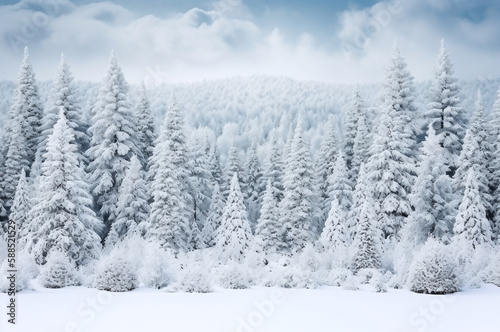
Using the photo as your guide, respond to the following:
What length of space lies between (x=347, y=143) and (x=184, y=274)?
3503 cm

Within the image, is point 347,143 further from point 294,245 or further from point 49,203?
point 49,203

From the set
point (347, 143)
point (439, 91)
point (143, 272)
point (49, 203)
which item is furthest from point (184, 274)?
point (347, 143)

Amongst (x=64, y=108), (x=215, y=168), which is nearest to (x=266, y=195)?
(x=215, y=168)

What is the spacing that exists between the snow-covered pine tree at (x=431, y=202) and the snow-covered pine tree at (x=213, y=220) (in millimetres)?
→ 17550

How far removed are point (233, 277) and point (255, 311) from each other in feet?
11.6

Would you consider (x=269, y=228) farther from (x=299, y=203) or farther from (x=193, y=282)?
(x=193, y=282)

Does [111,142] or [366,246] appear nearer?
[366,246]

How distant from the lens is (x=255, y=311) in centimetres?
1123

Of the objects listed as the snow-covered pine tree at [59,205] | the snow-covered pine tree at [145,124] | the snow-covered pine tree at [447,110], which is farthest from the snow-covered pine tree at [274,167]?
the snow-covered pine tree at [59,205]

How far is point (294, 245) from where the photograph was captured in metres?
38.0

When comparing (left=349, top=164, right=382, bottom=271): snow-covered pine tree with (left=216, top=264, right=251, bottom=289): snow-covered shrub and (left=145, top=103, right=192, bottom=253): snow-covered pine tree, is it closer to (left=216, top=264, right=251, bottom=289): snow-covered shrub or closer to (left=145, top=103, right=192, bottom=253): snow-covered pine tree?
(left=216, top=264, right=251, bottom=289): snow-covered shrub

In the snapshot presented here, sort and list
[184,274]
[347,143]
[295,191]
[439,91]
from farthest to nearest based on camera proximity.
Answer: [347,143], [295,191], [439,91], [184,274]

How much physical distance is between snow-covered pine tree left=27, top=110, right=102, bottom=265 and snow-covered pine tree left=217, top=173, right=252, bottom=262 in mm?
11460

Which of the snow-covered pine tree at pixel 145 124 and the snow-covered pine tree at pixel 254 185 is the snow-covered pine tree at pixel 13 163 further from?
the snow-covered pine tree at pixel 254 185
